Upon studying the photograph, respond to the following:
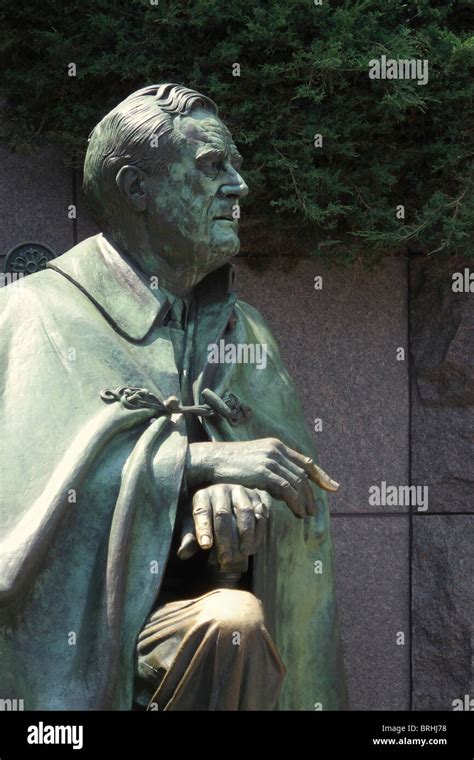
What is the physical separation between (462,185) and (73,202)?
1.32m

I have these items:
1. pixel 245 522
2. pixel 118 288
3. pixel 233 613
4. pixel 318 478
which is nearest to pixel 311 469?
pixel 318 478

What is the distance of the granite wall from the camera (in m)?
6.29

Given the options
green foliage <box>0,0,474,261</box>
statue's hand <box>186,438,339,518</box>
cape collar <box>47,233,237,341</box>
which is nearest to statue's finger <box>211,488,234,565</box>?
statue's hand <box>186,438,339,518</box>

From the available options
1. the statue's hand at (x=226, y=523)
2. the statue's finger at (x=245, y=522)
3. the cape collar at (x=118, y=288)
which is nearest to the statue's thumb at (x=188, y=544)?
the statue's hand at (x=226, y=523)

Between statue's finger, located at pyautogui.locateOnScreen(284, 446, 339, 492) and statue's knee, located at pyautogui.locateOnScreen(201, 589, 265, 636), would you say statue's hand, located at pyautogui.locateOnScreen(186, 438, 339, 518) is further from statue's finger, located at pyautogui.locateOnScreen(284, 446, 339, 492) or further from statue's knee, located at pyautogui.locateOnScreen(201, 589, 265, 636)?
statue's knee, located at pyautogui.locateOnScreen(201, 589, 265, 636)

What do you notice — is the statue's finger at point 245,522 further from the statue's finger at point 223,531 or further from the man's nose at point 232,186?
the man's nose at point 232,186

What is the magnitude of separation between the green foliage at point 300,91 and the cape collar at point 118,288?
1.38 meters

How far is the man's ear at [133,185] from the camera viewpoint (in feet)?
15.1

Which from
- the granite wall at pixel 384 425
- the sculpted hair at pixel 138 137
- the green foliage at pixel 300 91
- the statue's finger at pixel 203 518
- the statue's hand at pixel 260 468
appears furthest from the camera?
the granite wall at pixel 384 425

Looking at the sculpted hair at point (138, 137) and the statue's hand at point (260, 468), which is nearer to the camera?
the statue's hand at point (260, 468)

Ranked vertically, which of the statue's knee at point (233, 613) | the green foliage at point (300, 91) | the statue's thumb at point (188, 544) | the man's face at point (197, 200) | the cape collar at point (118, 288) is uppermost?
the green foliage at point (300, 91)
